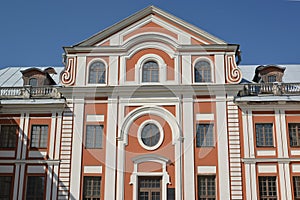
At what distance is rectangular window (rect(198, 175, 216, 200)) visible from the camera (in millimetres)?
26334

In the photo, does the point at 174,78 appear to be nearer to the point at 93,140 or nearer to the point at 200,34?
the point at 200,34

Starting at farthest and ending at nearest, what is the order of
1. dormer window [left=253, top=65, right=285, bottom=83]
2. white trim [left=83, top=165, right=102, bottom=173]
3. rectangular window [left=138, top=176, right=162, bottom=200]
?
dormer window [left=253, top=65, right=285, bottom=83] < white trim [left=83, top=165, right=102, bottom=173] < rectangular window [left=138, top=176, right=162, bottom=200]

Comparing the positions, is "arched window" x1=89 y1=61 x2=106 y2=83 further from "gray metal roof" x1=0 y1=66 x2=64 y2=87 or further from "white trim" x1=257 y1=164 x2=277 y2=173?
"white trim" x1=257 y1=164 x2=277 y2=173

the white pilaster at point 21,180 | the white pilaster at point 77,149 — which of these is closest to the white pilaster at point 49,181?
the white pilaster at point 77,149

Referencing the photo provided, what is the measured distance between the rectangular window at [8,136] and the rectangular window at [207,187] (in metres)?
12.0

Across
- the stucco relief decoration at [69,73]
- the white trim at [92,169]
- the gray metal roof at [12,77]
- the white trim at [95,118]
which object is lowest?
the white trim at [92,169]

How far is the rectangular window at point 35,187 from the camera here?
27203mm

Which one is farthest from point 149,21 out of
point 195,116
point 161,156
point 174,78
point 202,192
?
point 202,192

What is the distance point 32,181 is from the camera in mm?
27516

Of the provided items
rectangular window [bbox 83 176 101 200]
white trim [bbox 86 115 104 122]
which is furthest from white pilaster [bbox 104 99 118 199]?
rectangular window [bbox 83 176 101 200]

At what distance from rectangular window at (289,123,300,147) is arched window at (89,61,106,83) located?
12.2m

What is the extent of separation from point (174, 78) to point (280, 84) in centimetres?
692

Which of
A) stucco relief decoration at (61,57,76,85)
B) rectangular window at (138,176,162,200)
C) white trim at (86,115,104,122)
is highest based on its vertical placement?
stucco relief decoration at (61,57,76,85)

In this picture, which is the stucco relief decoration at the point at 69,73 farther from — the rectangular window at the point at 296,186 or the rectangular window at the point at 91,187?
the rectangular window at the point at 296,186
